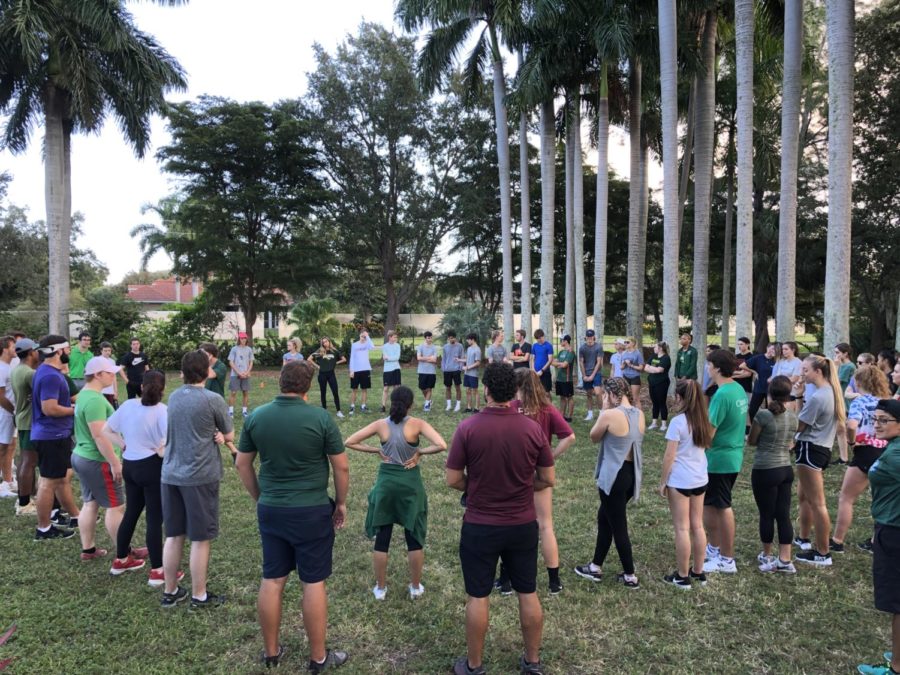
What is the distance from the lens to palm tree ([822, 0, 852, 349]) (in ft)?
30.1

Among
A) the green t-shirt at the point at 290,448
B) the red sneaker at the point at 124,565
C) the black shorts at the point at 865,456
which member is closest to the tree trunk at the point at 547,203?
the black shorts at the point at 865,456

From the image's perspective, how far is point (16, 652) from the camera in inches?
143

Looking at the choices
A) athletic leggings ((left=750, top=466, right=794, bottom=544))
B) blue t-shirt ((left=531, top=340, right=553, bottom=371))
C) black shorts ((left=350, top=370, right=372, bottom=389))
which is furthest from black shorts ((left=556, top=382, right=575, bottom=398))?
athletic leggings ((left=750, top=466, right=794, bottom=544))

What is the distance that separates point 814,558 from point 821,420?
1270 mm

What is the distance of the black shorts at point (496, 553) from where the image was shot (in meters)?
A: 3.10

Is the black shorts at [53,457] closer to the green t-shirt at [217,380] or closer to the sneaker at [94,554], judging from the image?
the sneaker at [94,554]

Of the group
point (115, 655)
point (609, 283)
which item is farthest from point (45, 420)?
point (609, 283)

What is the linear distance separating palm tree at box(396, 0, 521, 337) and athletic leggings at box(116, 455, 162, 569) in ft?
50.5

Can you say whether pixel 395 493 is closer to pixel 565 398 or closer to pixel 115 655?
pixel 115 655

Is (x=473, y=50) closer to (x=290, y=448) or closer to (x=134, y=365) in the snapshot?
(x=134, y=365)

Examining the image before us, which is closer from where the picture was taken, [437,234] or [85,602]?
[85,602]

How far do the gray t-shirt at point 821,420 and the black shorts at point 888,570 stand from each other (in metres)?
1.79

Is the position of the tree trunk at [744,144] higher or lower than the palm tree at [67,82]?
lower

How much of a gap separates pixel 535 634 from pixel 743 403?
265cm
